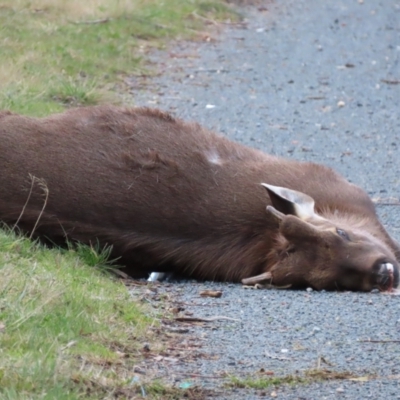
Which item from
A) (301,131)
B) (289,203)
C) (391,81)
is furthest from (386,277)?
(391,81)

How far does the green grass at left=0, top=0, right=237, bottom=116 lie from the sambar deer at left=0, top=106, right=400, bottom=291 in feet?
7.53

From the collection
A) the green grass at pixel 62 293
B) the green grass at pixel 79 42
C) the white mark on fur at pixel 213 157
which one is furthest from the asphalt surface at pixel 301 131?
the white mark on fur at pixel 213 157

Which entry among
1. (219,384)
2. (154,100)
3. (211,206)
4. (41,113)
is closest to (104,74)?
(154,100)

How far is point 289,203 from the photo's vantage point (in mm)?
6523

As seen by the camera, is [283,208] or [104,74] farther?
[104,74]

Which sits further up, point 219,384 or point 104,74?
point 219,384

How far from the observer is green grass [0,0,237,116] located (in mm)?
10062

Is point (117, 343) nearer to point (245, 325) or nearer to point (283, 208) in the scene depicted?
point (245, 325)

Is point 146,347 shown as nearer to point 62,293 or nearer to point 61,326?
point 61,326

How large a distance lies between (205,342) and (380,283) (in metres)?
1.44

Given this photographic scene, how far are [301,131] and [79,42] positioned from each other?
9.89 feet

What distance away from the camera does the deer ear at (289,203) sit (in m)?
6.46

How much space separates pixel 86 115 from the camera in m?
7.13

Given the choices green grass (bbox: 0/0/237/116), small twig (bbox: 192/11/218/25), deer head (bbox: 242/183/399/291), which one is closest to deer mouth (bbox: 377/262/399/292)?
deer head (bbox: 242/183/399/291)
